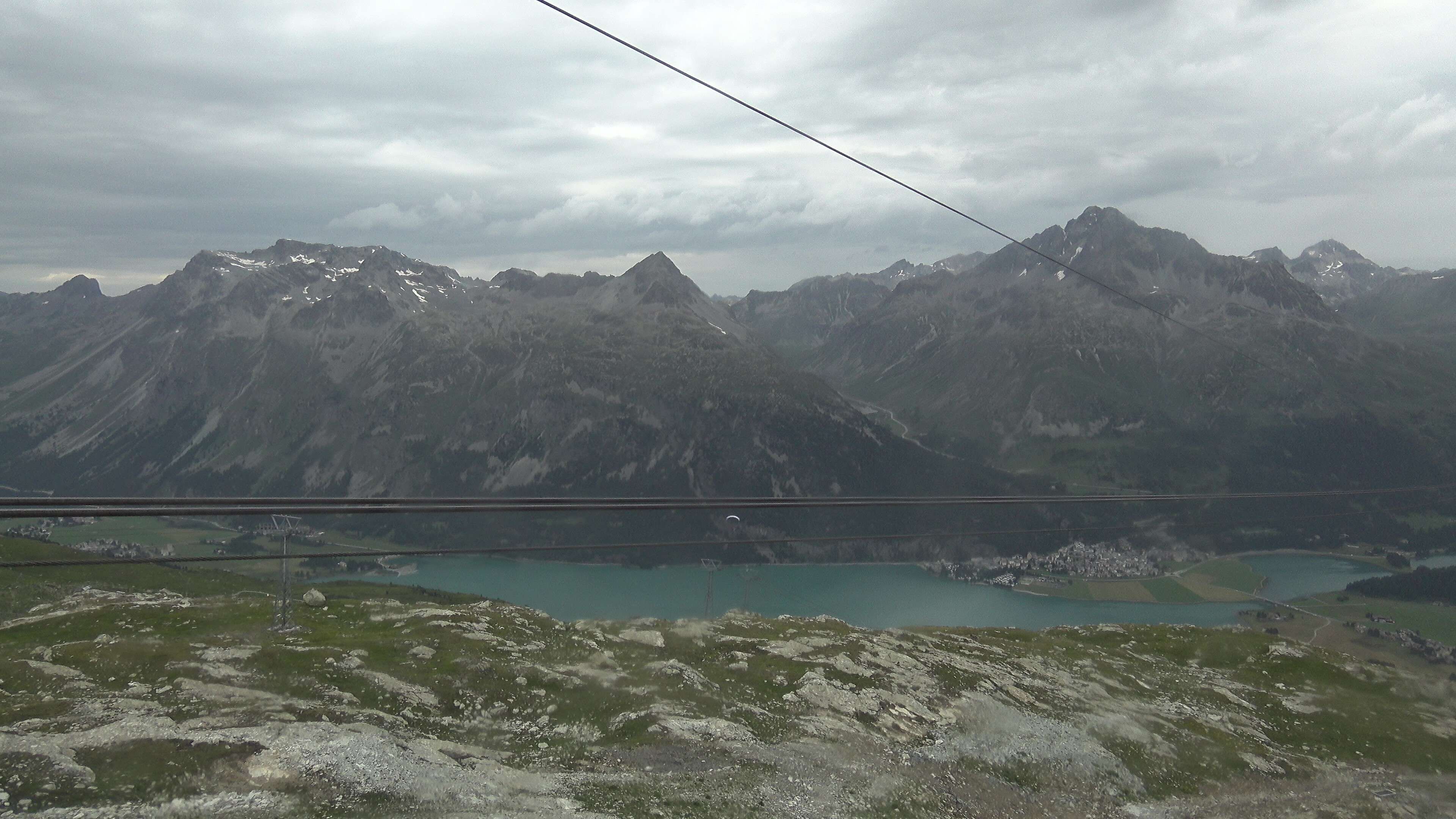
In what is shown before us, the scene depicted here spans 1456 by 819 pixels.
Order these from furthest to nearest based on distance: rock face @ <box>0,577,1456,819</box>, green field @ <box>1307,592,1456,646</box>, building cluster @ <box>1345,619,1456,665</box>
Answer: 1. green field @ <box>1307,592,1456,646</box>
2. building cluster @ <box>1345,619,1456,665</box>
3. rock face @ <box>0,577,1456,819</box>

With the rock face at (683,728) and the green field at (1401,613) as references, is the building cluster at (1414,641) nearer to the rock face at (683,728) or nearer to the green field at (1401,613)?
the green field at (1401,613)

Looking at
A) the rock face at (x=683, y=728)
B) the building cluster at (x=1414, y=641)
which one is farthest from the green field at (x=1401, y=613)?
the rock face at (x=683, y=728)

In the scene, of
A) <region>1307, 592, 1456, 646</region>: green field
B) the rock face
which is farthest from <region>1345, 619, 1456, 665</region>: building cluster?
the rock face

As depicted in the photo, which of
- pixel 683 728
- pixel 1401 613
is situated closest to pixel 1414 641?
pixel 1401 613

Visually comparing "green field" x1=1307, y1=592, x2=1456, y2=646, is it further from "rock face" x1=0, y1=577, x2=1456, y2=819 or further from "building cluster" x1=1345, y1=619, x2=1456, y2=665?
"rock face" x1=0, y1=577, x2=1456, y2=819

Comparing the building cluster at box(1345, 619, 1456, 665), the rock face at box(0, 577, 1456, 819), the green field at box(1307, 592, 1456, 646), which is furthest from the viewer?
the green field at box(1307, 592, 1456, 646)

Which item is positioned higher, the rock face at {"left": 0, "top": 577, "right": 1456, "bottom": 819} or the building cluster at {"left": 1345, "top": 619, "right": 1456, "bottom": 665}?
the rock face at {"left": 0, "top": 577, "right": 1456, "bottom": 819}

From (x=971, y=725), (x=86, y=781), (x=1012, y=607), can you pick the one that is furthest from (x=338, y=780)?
(x=1012, y=607)

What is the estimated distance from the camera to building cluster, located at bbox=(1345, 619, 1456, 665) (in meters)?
145

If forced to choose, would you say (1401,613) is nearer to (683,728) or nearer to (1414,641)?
(1414,641)

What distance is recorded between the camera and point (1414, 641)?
155 m

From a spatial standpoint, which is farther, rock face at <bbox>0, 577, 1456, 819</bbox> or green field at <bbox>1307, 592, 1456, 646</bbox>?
green field at <bbox>1307, 592, 1456, 646</bbox>

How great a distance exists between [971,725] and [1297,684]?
104ft

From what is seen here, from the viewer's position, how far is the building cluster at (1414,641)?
145 metres
